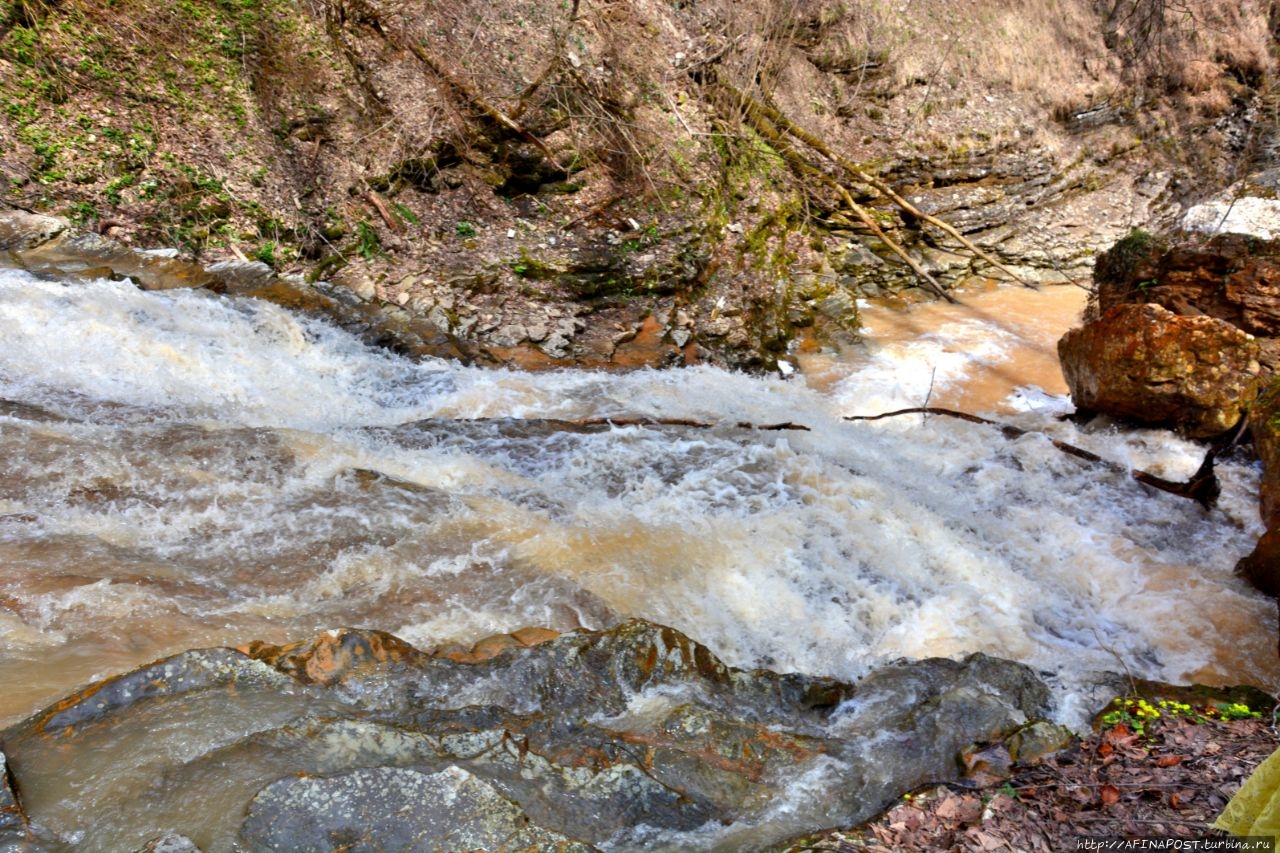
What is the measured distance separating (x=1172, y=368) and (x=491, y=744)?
21.6ft

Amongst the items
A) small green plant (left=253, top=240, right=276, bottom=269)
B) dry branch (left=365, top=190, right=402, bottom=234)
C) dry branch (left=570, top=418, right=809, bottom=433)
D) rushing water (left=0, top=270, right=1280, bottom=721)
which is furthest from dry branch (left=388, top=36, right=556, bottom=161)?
dry branch (left=570, top=418, right=809, bottom=433)

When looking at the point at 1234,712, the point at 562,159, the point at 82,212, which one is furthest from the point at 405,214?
the point at 1234,712

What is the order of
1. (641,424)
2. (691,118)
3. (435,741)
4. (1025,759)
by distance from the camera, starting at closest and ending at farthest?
1. (435,741)
2. (1025,759)
3. (641,424)
4. (691,118)

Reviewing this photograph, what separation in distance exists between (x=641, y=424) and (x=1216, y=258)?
17.9 feet

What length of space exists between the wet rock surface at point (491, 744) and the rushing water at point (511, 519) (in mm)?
438

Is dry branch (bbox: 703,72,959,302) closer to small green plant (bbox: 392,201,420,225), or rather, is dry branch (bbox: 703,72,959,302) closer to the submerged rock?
A: small green plant (bbox: 392,201,420,225)

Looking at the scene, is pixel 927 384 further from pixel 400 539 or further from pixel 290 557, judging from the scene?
pixel 290 557

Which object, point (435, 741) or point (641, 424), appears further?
point (641, 424)

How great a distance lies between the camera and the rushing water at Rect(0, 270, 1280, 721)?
4.07 m

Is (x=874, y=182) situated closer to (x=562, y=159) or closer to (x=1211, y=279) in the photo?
(x=562, y=159)

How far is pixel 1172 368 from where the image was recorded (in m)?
6.65

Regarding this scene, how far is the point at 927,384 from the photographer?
9.14 metres

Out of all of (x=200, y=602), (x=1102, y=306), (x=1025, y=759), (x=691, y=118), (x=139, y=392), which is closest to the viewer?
(x=1025, y=759)

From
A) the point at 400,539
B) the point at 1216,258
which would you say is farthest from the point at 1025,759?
the point at 1216,258
